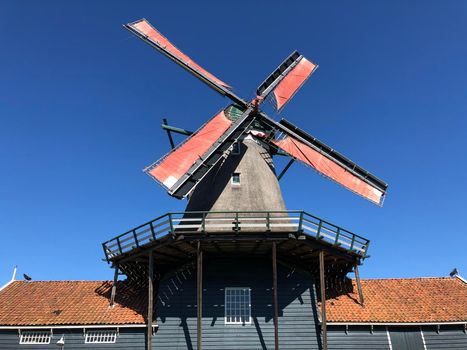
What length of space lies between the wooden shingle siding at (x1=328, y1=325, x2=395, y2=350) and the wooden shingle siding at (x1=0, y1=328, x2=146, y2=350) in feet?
A: 28.7

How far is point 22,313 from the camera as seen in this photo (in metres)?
19.4

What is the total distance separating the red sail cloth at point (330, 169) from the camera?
2058 cm

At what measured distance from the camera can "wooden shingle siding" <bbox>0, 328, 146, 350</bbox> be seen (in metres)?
18.2

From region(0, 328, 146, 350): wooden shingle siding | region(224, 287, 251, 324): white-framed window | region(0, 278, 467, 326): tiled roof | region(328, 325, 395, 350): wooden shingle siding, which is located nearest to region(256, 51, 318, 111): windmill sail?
region(224, 287, 251, 324): white-framed window

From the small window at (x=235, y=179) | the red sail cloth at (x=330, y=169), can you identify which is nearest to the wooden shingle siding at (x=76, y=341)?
the small window at (x=235, y=179)

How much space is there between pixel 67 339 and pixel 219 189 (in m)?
10.0

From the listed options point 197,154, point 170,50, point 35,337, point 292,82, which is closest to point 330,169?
point 292,82

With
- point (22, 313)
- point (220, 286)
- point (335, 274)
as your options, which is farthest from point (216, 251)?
point (22, 313)

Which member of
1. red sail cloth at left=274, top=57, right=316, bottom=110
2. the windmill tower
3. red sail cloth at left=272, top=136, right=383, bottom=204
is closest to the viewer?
the windmill tower

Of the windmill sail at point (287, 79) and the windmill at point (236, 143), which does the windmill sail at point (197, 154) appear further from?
the windmill sail at point (287, 79)

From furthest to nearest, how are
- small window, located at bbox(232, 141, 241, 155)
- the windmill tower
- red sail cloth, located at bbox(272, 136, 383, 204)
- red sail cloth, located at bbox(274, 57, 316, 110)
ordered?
red sail cloth, located at bbox(274, 57, 316, 110) → small window, located at bbox(232, 141, 241, 155) → red sail cloth, located at bbox(272, 136, 383, 204) → the windmill tower

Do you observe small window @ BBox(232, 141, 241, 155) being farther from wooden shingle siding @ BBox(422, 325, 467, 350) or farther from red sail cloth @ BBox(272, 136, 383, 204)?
wooden shingle siding @ BBox(422, 325, 467, 350)

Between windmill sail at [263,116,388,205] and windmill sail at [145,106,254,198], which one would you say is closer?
windmill sail at [145,106,254,198]

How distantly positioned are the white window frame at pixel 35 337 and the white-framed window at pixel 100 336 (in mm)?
1834
